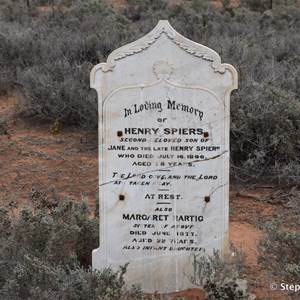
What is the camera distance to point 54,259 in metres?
4.16

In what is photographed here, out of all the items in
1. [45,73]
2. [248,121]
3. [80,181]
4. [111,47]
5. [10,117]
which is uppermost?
[111,47]

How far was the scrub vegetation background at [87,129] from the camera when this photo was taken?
370 centimetres

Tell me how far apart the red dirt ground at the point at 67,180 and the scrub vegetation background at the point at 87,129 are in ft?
0.58

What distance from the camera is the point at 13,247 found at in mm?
4102

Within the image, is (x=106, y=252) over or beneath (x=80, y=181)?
beneath

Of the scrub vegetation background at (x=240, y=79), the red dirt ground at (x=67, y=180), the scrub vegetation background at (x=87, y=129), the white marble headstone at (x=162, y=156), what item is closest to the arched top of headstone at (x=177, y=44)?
the white marble headstone at (x=162, y=156)

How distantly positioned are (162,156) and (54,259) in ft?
3.35

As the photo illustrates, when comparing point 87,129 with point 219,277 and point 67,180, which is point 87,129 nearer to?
point 67,180

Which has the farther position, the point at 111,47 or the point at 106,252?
the point at 111,47

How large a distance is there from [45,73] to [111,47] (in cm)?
228

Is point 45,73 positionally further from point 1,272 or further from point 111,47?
point 1,272

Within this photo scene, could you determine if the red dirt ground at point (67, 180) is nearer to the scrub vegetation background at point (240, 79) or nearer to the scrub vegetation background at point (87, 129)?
the scrub vegetation background at point (87, 129)

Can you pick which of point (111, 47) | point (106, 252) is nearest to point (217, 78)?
point (106, 252)

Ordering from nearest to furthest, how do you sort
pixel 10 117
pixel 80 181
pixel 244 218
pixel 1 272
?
pixel 1 272 → pixel 244 218 → pixel 80 181 → pixel 10 117
